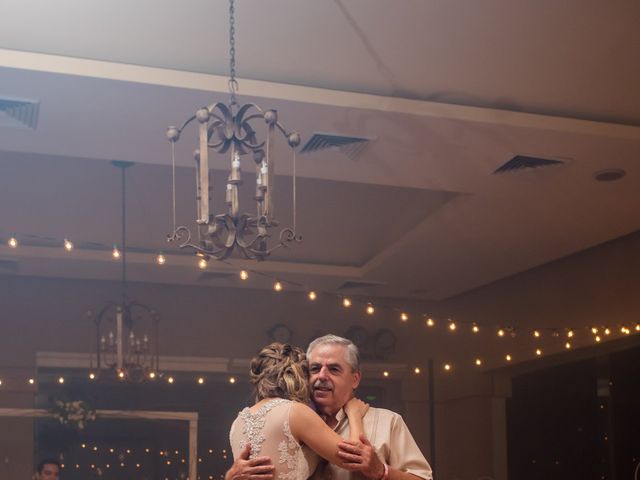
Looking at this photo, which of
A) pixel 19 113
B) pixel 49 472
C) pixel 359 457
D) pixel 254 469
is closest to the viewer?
pixel 359 457

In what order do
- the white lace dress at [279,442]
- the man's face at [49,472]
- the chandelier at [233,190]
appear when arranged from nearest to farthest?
the white lace dress at [279,442], the chandelier at [233,190], the man's face at [49,472]

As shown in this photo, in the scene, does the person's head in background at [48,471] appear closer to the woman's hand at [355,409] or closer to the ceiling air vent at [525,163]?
the ceiling air vent at [525,163]

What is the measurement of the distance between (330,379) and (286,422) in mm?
250

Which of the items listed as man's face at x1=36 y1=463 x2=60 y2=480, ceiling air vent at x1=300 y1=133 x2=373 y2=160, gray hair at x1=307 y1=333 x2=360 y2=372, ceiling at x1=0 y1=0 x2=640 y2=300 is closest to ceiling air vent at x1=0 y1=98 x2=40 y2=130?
ceiling at x1=0 y1=0 x2=640 y2=300

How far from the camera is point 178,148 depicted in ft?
19.9

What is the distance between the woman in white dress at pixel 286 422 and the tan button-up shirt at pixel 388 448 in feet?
0.18

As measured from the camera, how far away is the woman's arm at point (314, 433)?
2.82 meters

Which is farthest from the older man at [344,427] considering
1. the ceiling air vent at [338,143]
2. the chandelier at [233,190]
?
the ceiling air vent at [338,143]

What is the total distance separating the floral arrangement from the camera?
947 cm

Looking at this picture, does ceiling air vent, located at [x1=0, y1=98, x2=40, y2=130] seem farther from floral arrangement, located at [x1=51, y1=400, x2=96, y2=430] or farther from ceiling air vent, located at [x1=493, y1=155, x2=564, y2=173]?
floral arrangement, located at [x1=51, y1=400, x2=96, y2=430]

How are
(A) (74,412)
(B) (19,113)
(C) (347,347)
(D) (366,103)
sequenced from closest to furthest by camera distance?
(C) (347,347) < (D) (366,103) < (B) (19,113) < (A) (74,412)

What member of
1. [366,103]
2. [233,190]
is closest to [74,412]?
[366,103]

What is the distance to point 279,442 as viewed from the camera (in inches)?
114

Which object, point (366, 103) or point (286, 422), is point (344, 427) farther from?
point (366, 103)
